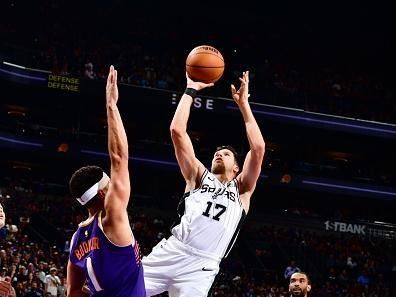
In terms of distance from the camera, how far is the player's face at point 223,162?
20.1ft

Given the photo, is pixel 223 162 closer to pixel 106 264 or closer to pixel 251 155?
pixel 251 155

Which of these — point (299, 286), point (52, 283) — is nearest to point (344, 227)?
point (52, 283)

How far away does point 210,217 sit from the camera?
5.84m

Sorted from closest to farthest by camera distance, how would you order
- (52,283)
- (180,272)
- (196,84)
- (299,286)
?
(180,272) < (196,84) < (299,286) < (52,283)

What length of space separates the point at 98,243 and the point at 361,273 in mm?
20320

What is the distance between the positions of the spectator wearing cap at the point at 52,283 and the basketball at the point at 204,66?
9.03 meters

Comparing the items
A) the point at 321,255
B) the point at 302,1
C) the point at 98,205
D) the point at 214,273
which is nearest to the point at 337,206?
the point at 321,255

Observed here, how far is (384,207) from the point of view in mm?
30938

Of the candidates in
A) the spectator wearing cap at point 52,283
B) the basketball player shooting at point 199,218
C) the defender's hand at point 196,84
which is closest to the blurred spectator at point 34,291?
the spectator wearing cap at point 52,283

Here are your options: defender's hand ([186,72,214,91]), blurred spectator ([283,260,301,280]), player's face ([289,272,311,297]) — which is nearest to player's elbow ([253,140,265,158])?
defender's hand ([186,72,214,91])

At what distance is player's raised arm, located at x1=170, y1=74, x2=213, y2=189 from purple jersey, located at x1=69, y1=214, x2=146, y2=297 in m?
1.92

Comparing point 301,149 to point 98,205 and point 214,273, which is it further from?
point 98,205

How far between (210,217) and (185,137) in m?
0.72

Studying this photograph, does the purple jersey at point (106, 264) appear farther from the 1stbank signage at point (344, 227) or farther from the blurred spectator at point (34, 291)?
the 1stbank signage at point (344, 227)
